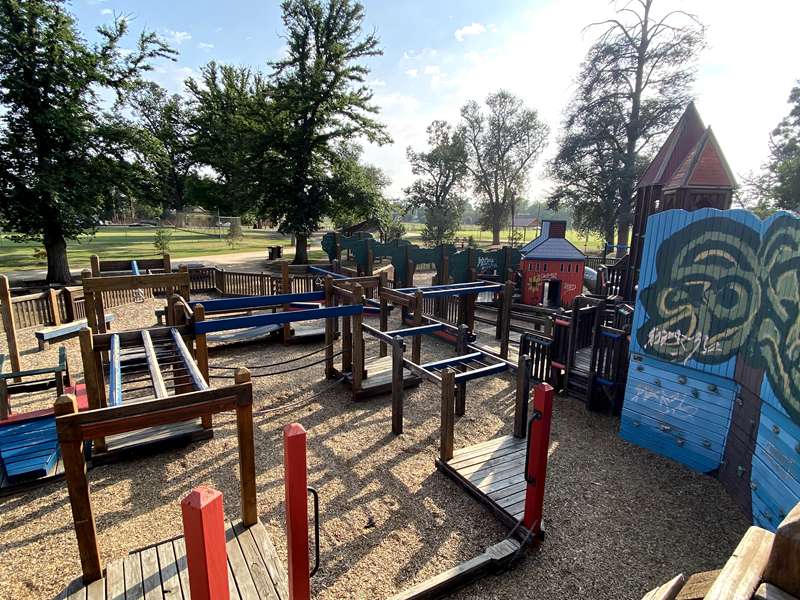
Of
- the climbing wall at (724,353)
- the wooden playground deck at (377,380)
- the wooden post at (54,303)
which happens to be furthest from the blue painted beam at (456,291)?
the wooden post at (54,303)

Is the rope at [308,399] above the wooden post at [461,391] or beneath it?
beneath

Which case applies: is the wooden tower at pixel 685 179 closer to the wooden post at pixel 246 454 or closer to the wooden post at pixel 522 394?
the wooden post at pixel 522 394

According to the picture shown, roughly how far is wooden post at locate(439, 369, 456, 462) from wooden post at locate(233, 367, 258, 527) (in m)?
2.67

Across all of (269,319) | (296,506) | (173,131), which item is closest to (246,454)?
(296,506)

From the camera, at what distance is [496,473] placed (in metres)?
5.59

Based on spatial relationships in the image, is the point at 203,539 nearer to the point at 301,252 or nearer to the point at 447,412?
the point at 447,412

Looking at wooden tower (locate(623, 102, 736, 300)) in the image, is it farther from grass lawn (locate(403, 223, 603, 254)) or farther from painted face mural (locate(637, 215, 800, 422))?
grass lawn (locate(403, 223, 603, 254))

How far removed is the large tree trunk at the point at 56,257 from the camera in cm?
1748

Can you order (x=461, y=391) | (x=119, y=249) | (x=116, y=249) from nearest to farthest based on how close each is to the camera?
(x=461, y=391) < (x=116, y=249) < (x=119, y=249)

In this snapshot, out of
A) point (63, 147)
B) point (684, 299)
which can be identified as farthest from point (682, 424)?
point (63, 147)

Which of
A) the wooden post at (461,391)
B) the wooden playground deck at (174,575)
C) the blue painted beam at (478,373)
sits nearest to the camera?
the wooden playground deck at (174,575)

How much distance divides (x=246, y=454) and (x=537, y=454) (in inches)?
115

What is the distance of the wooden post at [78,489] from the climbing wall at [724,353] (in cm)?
655

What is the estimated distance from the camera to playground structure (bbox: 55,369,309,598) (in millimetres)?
3035
